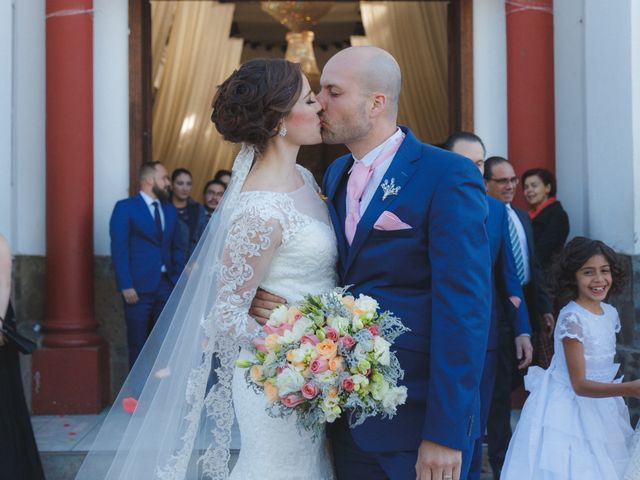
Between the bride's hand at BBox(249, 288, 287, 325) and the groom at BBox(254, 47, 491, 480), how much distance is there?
247 millimetres

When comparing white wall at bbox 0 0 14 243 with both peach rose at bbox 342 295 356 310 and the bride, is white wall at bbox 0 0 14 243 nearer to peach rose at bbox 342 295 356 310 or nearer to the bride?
the bride

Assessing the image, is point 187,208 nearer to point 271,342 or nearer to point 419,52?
point 419,52

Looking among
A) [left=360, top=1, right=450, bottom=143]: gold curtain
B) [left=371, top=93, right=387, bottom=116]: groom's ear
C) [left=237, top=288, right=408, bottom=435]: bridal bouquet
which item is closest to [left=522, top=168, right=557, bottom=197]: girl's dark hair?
[left=371, top=93, right=387, bottom=116]: groom's ear

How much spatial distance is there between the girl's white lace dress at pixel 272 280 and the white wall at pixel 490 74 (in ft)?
13.8

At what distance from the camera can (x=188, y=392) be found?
9.93ft

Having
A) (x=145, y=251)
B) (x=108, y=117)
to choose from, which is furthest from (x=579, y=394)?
(x=108, y=117)

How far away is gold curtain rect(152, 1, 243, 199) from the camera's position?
11180mm

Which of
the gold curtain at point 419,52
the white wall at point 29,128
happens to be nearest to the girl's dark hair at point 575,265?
the white wall at point 29,128

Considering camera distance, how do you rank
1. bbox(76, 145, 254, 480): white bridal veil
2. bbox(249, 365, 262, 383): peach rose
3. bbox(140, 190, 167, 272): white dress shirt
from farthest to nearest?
bbox(140, 190, 167, 272): white dress shirt < bbox(76, 145, 254, 480): white bridal veil < bbox(249, 365, 262, 383): peach rose

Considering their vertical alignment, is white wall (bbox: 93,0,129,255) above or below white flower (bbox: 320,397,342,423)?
above

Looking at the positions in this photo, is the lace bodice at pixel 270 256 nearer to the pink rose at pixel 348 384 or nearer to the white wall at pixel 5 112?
the pink rose at pixel 348 384

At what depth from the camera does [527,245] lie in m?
5.25

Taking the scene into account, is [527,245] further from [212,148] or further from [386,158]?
[212,148]

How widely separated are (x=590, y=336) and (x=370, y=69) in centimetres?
215
